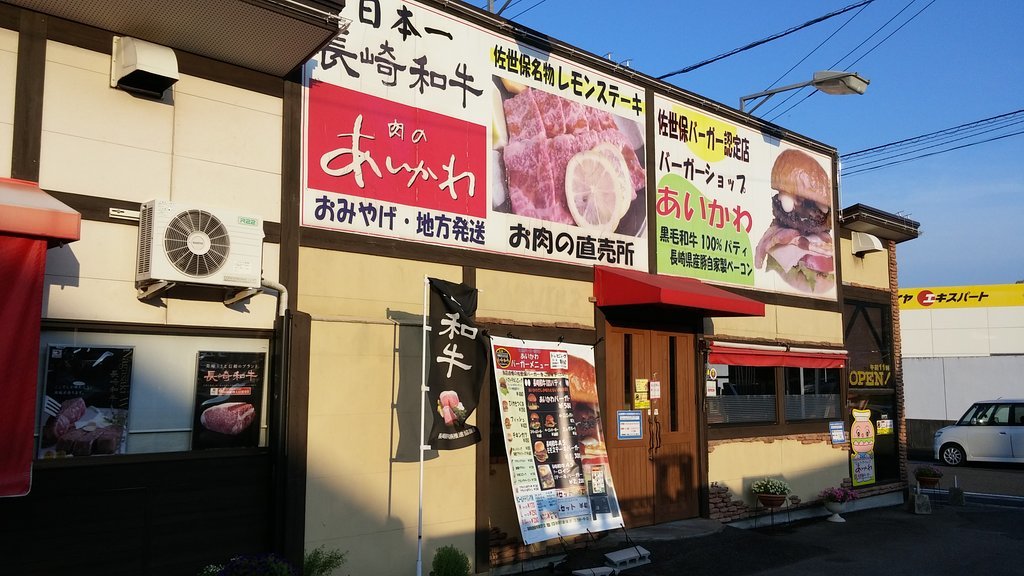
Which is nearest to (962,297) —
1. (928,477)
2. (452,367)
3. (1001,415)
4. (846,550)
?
(1001,415)

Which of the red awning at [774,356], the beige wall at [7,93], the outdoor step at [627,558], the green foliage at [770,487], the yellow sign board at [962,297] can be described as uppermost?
the yellow sign board at [962,297]

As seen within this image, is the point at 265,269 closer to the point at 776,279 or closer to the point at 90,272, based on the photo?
the point at 90,272

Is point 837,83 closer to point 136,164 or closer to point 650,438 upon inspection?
point 650,438

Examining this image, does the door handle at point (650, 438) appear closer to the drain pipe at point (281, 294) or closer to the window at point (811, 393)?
the window at point (811, 393)

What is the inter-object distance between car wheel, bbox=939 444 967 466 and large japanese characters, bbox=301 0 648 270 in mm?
17179

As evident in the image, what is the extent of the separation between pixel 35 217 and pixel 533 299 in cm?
572

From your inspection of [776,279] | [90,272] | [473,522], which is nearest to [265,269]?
[90,272]

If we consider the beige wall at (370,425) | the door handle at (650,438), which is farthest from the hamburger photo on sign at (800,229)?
the beige wall at (370,425)

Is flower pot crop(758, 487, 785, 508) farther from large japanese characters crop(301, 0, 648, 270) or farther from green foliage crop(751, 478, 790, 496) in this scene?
large japanese characters crop(301, 0, 648, 270)

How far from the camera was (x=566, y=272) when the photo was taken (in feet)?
34.5

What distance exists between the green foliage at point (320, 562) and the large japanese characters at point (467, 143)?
10.3 feet

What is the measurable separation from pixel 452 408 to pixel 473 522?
1617 mm

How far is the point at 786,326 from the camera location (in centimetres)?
1422

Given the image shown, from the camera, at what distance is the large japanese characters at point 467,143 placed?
27.2 feet
